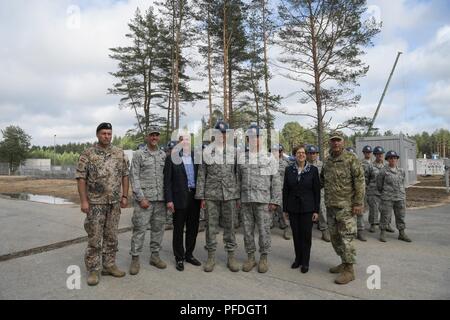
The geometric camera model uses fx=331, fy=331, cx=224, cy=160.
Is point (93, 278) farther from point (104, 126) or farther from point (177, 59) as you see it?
A: point (177, 59)

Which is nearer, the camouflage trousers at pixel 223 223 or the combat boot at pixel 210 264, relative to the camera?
the combat boot at pixel 210 264

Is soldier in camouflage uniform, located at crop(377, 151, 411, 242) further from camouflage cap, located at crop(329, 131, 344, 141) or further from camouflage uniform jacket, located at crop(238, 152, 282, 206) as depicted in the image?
camouflage uniform jacket, located at crop(238, 152, 282, 206)

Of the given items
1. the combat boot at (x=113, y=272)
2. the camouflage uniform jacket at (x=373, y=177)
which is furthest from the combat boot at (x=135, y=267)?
the camouflage uniform jacket at (x=373, y=177)

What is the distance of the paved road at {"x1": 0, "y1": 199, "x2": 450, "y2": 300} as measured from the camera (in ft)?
12.4

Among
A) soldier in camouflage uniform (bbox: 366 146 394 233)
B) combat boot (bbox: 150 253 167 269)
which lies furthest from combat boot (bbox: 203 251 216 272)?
soldier in camouflage uniform (bbox: 366 146 394 233)

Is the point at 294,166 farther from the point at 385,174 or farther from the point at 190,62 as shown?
the point at 190,62

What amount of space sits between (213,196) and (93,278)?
187 cm

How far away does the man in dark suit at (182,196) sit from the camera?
4754 mm

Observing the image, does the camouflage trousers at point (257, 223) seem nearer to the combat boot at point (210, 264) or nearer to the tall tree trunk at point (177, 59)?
the combat boot at point (210, 264)

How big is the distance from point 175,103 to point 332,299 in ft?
61.4

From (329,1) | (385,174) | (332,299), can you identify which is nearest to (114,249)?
(332,299)

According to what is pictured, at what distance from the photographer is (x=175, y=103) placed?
21.1 m

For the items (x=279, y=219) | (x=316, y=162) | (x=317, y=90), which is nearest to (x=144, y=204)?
(x=316, y=162)

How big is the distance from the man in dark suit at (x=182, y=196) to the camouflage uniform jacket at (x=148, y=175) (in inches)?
4.0
